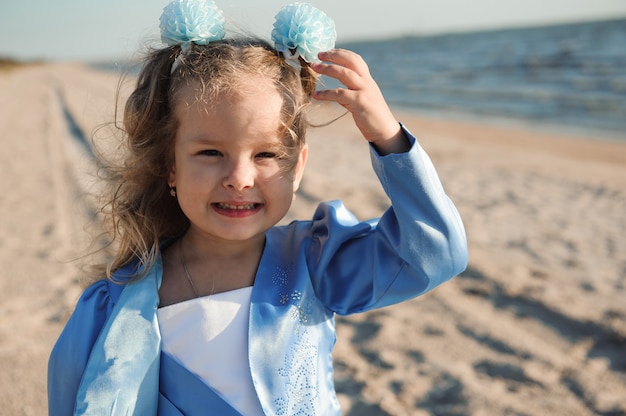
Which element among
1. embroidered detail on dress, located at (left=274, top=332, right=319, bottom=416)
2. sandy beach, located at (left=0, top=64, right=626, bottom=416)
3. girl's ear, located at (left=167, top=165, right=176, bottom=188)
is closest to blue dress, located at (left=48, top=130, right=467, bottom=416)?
embroidered detail on dress, located at (left=274, top=332, right=319, bottom=416)

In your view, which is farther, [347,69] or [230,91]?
[230,91]

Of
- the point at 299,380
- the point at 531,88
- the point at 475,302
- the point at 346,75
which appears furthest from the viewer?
the point at 531,88

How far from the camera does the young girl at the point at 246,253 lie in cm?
140

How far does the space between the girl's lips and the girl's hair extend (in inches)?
6.9

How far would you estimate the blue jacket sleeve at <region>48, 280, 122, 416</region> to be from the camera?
1.43 meters

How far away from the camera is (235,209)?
1517 millimetres

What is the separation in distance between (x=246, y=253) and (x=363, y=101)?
0.58m

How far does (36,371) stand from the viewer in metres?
2.71

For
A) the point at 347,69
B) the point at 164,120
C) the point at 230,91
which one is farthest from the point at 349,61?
the point at 164,120

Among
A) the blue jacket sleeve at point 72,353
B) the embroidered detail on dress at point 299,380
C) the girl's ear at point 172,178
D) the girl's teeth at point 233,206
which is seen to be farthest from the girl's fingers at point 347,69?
the blue jacket sleeve at point 72,353

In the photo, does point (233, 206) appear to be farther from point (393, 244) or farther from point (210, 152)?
point (393, 244)

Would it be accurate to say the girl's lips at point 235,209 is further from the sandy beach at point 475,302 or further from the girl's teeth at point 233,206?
the sandy beach at point 475,302

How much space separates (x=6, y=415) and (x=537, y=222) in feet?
12.5

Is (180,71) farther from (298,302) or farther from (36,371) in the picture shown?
(36,371)
